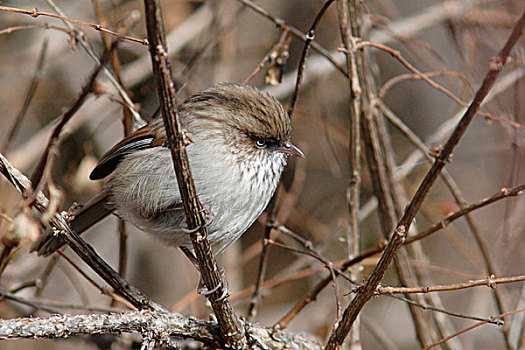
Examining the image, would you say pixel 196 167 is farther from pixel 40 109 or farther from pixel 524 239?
pixel 524 239

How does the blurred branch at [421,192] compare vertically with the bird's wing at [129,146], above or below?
below

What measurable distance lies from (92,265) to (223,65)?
327 centimetres

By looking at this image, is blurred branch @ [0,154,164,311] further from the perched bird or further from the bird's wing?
the bird's wing

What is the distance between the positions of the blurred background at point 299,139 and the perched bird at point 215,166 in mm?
289

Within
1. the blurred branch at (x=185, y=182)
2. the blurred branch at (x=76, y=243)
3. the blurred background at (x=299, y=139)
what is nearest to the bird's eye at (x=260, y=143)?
the blurred background at (x=299, y=139)

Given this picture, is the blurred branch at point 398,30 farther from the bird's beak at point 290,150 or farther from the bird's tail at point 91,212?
the bird's tail at point 91,212

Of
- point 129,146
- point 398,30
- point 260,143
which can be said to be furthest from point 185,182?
point 398,30

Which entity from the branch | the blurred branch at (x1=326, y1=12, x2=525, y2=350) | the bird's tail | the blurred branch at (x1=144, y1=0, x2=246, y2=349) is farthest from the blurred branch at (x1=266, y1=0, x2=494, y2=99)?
the blurred branch at (x1=326, y1=12, x2=525, y2=350)

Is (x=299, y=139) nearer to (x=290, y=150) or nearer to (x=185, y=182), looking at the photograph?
(x=290, y=150)

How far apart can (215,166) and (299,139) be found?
163 inches

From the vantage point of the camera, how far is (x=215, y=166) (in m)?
2.81

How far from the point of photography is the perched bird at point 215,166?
9.27 feet

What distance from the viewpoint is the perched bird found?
283cm

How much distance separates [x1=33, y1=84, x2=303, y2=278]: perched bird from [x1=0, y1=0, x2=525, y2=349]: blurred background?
29cm
